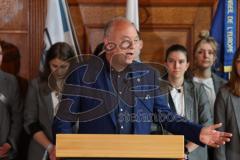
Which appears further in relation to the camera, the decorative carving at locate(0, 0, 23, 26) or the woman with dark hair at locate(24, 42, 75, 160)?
the decorative carving at locate(0, 0, 23, 26)

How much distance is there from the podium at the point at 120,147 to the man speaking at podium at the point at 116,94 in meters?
0.20

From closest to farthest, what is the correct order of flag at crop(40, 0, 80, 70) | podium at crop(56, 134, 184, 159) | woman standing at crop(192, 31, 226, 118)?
1. podium at crop(56, 134, 184, 159)
2. woman standing at crop(192, 31, 226, 118)
3. flag at crop(40, 0, 80, 70)

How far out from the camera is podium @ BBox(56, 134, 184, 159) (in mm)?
1308

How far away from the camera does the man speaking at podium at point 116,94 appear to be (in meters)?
1.50

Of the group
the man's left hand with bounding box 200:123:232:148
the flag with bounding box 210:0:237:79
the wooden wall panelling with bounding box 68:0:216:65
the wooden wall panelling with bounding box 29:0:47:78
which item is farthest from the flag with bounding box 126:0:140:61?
the man's left hand with bounding box 200:123:232:148

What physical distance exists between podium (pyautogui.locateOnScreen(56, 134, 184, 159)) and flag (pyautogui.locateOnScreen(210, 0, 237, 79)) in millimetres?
2103

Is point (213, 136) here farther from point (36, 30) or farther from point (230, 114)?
point (36, 30)

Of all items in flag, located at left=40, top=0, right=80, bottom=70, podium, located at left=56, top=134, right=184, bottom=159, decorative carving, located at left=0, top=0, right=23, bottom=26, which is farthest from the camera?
decorative carving, located at left=0, top=0, right=23, bottom=26

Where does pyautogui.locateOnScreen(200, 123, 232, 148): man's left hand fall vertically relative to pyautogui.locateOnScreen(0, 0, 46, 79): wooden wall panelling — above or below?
below

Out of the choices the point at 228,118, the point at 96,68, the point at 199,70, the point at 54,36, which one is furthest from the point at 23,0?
the point at 96,68

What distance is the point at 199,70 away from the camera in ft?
9.95

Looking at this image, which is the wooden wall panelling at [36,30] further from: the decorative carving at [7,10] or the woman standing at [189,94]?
the woman standing at [189,94]

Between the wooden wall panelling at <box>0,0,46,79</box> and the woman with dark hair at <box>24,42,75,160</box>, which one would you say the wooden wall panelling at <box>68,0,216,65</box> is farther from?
the woman with dark hair at <box>24,42,75,160</box>

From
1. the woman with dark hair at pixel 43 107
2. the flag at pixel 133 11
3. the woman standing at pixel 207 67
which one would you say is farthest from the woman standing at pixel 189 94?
the woman with dark hair at pixel 43 107
